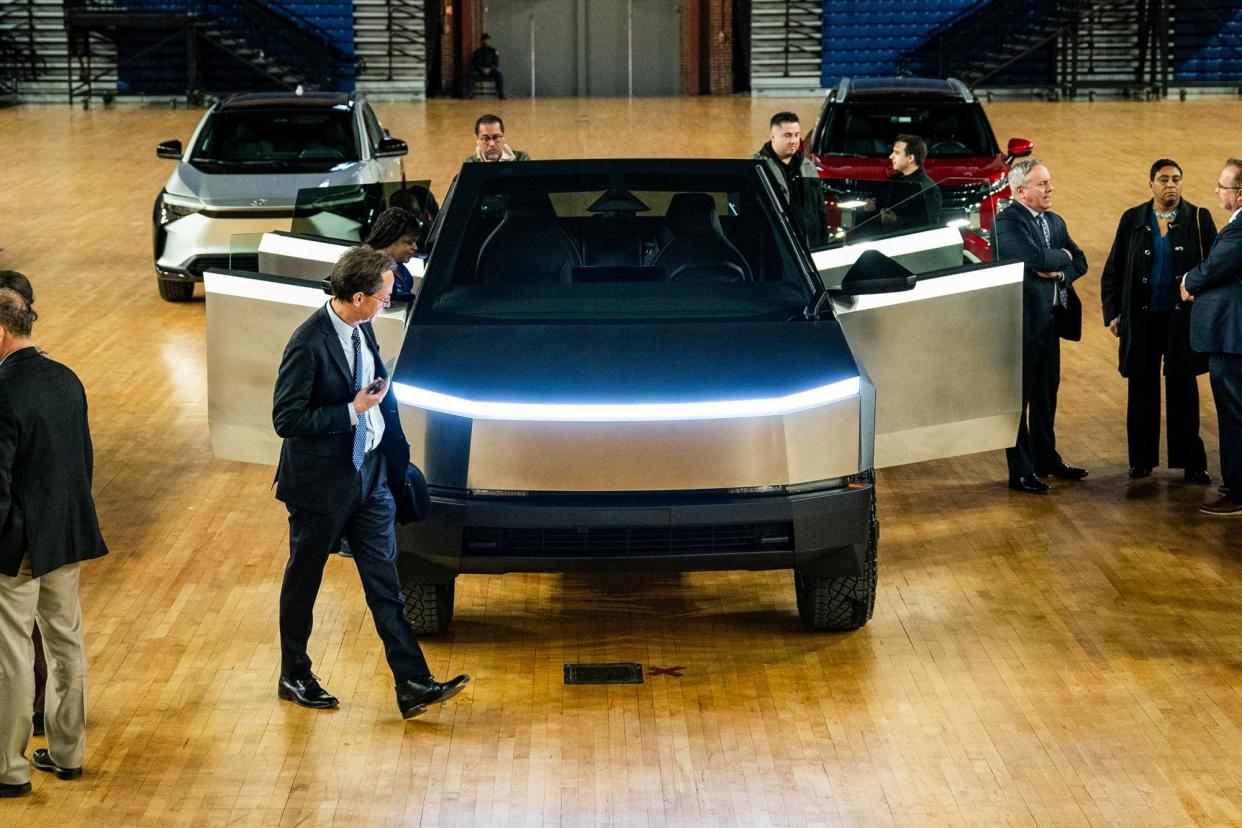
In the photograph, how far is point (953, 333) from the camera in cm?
684

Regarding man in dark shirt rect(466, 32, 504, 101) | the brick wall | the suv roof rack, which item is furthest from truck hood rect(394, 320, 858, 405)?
the brick wall

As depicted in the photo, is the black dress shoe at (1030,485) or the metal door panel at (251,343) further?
the black dress shoe at (1030,485)

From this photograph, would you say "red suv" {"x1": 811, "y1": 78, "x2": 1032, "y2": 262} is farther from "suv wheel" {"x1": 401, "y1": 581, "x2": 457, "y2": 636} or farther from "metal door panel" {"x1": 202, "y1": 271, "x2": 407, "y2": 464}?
"suv wheel" {"x1": 401, "y1": 581, "x2": 457, "y2": 636}

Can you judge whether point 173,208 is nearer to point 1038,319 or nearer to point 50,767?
point 1038,319

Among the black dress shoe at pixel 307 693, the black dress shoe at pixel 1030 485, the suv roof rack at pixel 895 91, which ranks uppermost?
the suv roof rack at pixel 895 91

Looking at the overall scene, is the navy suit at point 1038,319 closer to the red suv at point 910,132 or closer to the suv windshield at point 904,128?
the red suv at point 910,132

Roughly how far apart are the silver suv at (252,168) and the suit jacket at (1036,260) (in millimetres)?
5769

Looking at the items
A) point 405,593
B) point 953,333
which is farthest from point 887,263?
point 405,593

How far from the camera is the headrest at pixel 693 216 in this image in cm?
707

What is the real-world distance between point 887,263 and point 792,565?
1.46m

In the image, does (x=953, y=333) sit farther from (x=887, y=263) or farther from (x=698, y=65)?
(x=698, y=65)

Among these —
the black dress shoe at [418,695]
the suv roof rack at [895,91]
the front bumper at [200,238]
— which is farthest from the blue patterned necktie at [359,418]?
the suv roof rack at [895,91]

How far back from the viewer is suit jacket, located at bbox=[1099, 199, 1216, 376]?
27.8ft

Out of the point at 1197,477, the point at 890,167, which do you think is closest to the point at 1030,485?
the point at 1197,477
